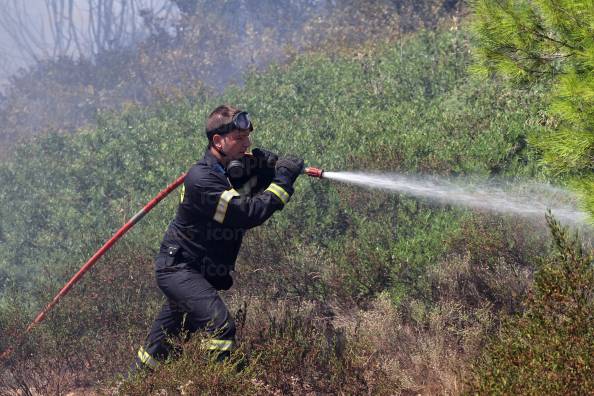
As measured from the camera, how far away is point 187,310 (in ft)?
15.4

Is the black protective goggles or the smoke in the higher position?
the black protective goggles

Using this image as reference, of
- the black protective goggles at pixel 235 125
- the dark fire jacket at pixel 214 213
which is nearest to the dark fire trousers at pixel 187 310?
the dark fire jacket at pixel 214 213

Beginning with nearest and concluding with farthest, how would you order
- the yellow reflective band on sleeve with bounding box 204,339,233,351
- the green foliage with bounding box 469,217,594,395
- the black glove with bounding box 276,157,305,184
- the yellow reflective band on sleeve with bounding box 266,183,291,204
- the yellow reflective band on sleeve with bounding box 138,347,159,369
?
the green foliage with bounding box 469,217,594,395, the yellow reflective band on sleeve with bounding box 204,339,233,351, the yellow reflective band on sleeve with bounding box 266,183,291,204, the black glove with bounding box 276,157,305,184, the yellow reflective band on sleeve with bounding box 138,347,159,369

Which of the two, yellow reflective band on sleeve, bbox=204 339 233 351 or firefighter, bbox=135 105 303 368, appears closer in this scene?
yellow reflective band on sleeve, bbox=204 339 233 351

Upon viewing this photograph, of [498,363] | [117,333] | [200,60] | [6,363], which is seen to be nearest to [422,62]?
[117,333]

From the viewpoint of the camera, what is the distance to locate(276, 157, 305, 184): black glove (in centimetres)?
480

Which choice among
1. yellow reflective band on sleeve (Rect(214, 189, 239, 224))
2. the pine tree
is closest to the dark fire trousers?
yellow reflective band on sleeve (Rect(214, 189, 239, 224))

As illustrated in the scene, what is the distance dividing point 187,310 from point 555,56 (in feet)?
9.79

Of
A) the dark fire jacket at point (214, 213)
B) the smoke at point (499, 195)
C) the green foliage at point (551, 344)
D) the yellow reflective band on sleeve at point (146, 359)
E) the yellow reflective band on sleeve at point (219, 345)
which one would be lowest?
the smoke at point (499, 195)

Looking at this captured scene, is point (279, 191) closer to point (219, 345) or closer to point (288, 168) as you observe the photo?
point (288, 168)

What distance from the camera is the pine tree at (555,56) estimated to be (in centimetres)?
406

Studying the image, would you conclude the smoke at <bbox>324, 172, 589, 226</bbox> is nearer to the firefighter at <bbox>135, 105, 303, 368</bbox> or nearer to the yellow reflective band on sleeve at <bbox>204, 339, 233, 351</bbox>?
the firefighter at <bbox>135, 105, 303, 368</bbox>

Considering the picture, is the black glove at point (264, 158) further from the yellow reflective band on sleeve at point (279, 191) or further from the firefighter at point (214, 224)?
the yellow reflective band on sleeve at point (279, 191)

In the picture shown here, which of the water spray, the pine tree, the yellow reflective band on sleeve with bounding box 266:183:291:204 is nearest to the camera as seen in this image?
the pine tree
